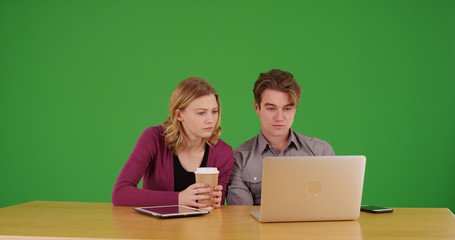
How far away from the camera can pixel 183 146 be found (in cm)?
223

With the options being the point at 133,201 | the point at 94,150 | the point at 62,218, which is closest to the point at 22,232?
the point at 62,218

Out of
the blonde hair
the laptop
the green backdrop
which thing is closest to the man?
the blonde hair

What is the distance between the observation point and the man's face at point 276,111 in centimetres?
241

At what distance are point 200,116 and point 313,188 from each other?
83 centimetres

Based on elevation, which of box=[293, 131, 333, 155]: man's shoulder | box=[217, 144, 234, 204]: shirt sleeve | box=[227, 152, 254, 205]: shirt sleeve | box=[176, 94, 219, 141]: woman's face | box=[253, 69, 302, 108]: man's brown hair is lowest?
box=[227, 152, 254, 205]: shirt sleeve

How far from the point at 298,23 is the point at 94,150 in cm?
218

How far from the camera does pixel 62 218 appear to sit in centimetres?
156

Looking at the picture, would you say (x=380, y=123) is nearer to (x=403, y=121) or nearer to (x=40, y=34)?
(x=403, y=121)

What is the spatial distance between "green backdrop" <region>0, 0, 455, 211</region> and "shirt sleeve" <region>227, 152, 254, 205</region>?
1.37 m

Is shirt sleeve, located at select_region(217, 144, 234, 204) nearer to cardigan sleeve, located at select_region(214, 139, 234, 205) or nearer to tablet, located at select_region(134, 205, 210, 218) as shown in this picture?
cardigan sleeve, located at select_region(214, 139, 234, 205)

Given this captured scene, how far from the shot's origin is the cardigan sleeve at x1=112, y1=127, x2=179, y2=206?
1.85m

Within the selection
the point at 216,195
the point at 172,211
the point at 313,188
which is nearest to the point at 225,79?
the point at 216,195

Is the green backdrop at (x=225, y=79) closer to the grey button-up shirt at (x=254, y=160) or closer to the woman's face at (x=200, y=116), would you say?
the grey button-up shirt at (x=254, y=160)

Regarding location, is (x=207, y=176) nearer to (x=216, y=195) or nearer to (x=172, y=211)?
(x=216, y=195)
